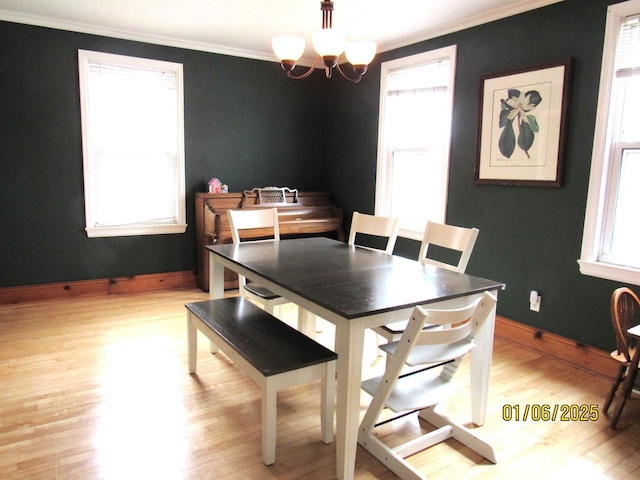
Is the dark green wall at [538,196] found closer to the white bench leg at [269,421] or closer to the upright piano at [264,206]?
the upright piano at [264,206]

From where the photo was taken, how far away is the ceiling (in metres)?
3.37

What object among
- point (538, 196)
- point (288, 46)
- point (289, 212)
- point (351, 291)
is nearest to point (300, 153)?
point (289, 212)

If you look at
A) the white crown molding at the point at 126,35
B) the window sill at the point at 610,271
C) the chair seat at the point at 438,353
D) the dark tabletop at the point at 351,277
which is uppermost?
the white crown molding at the point at 126,35

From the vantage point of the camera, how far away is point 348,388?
178 cm

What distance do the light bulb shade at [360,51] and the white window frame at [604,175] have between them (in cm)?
149

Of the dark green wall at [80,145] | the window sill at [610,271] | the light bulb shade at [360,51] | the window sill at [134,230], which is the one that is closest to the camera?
the light bulb shade at [360,51]

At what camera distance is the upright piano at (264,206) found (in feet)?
14.7

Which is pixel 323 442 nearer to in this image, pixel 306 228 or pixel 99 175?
pixel 306 228

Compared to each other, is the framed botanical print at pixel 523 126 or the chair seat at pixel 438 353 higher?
the framed botanical print at pixel 523 126

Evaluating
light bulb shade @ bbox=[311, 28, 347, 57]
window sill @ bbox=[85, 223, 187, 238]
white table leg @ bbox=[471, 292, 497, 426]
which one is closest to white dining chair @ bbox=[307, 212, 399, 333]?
white table leg @ bbox=[471, 292, 497, 426]

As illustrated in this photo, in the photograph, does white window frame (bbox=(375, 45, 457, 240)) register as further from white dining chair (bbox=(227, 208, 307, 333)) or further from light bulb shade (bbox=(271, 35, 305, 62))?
light bulb shade (bbox=(271, 35, 305, 62))

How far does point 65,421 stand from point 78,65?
315 centimetres

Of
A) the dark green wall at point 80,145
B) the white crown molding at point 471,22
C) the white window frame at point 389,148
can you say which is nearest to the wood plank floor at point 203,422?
the dark green wall at point 80,145

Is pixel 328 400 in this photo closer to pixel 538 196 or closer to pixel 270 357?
pixel 270 357
